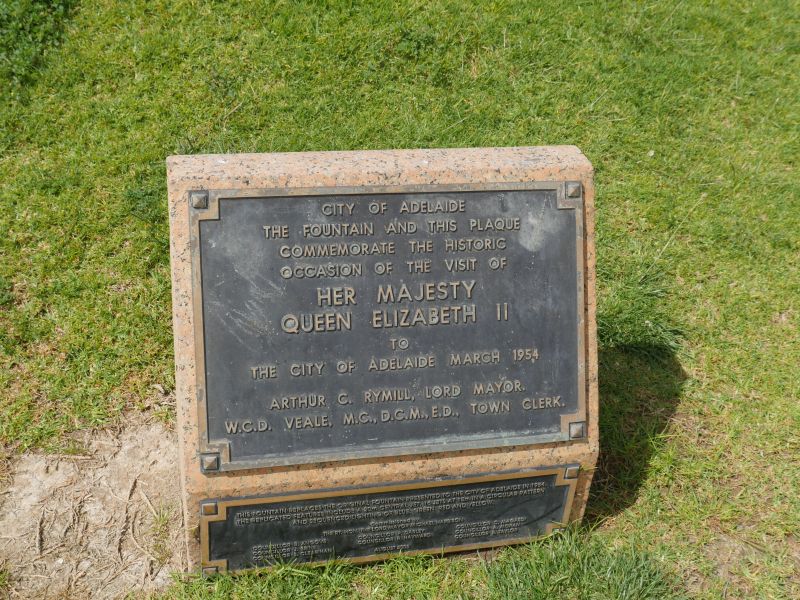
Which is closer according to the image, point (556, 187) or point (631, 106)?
point (556, 187)

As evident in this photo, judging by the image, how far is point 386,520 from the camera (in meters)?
3.00

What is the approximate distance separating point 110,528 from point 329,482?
114 cm

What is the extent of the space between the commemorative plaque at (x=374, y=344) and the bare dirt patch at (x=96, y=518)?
42 centimetres

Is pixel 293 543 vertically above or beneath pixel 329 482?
beneath

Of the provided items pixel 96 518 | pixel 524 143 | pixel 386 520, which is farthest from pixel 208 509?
pixel 524 143

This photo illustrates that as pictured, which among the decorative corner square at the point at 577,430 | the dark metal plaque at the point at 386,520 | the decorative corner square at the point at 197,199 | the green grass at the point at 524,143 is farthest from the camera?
the green grass at the point at 524,143

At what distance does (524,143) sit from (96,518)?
10.3ft

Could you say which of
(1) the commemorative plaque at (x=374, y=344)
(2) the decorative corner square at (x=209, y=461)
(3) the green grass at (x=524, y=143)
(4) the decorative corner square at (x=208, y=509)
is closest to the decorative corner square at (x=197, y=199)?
(1) the commemorative plaque at (x=374, y=344)

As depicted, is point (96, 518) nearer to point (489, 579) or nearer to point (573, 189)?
point (489, 579)

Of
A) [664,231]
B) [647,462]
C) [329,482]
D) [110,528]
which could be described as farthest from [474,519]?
[664,231]

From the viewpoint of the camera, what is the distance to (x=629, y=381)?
3.96m

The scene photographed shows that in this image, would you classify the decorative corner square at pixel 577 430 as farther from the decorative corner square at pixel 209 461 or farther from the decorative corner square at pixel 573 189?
the decorative corner square at pixel 209 461

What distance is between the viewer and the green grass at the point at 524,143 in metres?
3.41

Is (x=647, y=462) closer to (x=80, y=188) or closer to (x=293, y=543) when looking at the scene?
(x=293, y=543)
